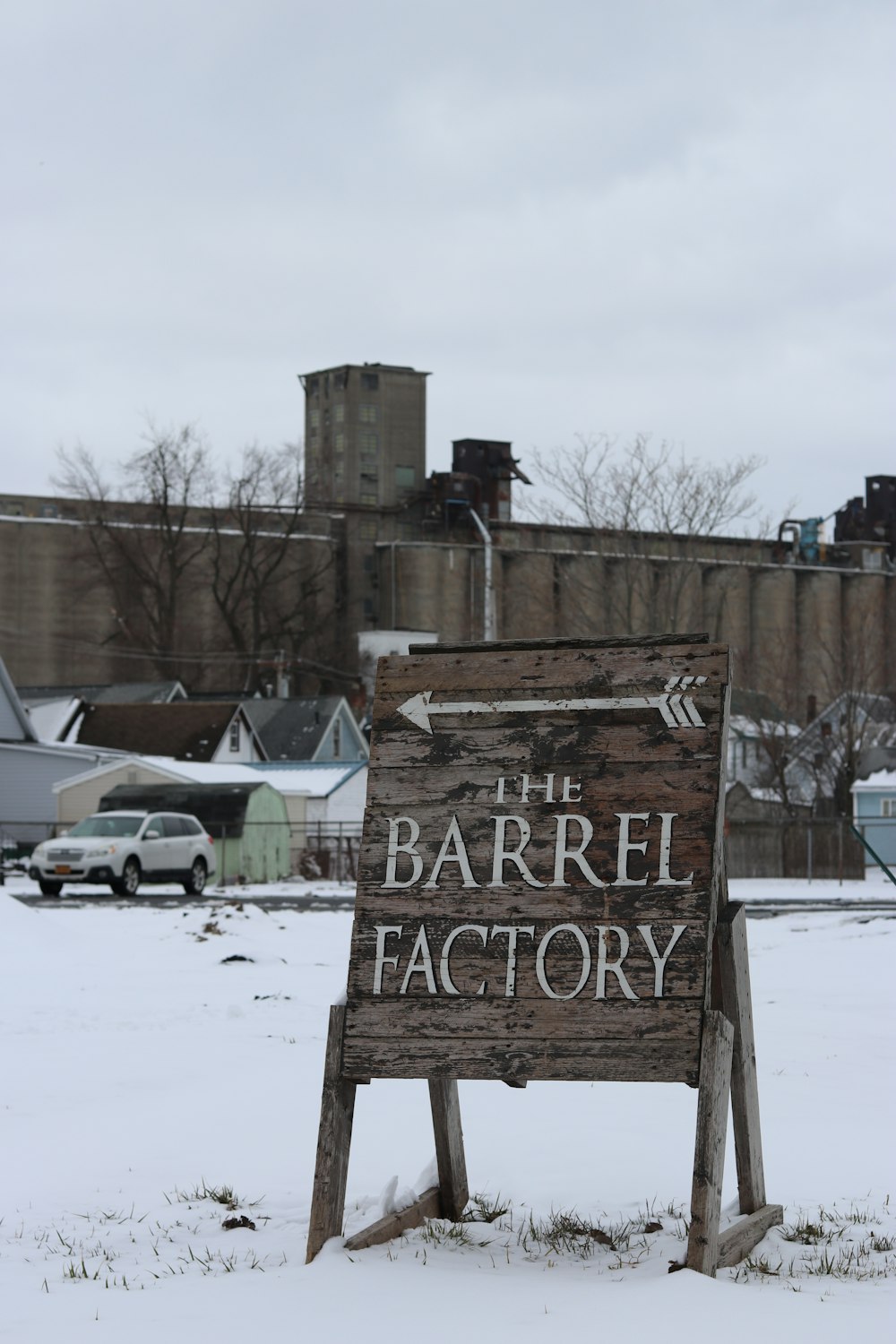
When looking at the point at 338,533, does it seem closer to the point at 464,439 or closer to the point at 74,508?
the point at 464,439

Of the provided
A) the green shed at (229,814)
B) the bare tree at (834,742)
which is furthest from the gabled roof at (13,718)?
the bare tree at (834,742)

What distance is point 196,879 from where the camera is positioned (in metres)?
36.9

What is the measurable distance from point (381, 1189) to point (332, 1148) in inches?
54.5

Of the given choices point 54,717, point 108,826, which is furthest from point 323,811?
point 108,826

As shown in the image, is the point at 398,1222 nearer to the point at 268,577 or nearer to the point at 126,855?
the point at 126,855

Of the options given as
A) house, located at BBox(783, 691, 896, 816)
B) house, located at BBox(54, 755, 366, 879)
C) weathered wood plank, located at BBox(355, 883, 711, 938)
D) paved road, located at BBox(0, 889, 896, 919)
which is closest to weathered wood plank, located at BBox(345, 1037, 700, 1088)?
weathered wood plank, located at BBox(355, 883, 711, 938)

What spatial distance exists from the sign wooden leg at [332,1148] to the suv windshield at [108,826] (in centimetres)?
3044

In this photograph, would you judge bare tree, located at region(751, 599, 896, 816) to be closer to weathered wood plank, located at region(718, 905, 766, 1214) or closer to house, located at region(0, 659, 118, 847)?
house, located at region(0, 659, 118, 847)

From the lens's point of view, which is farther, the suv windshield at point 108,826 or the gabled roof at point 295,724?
the gabled roof at point 295,724

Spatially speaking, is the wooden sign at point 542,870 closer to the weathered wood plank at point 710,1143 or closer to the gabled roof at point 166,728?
the weathered wood plank at point 710,1143

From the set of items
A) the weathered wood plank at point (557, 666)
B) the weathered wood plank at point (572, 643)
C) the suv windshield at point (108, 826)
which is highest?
the weathered wood plank at point (572, 643)

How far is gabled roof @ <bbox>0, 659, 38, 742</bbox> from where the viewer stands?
188 feet

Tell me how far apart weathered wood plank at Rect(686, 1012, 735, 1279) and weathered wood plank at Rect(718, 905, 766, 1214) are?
41cm

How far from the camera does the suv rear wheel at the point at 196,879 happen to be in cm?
3662
